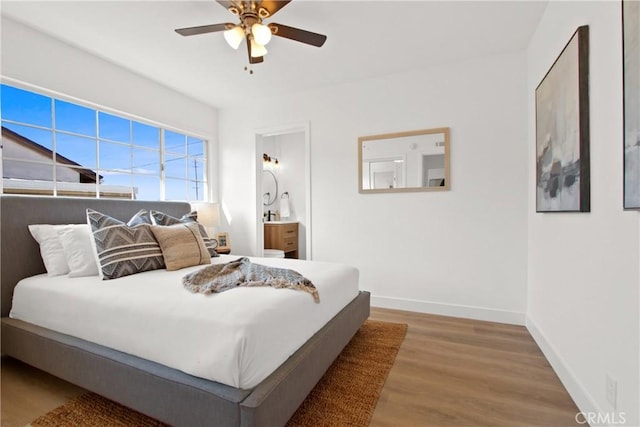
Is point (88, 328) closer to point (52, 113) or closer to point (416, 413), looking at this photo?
point (416, 413)

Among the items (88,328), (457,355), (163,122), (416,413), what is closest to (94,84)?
(163,122)

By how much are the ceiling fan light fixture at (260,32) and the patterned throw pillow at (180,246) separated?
161cm

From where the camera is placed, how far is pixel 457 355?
221 centimetres

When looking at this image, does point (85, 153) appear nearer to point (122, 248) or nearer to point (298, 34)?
point (122, 248)

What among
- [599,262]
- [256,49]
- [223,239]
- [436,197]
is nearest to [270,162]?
[223,239]

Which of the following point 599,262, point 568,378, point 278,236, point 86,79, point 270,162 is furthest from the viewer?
point 270,162

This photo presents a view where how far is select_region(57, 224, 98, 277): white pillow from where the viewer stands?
6.90ft

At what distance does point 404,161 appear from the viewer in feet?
10.6

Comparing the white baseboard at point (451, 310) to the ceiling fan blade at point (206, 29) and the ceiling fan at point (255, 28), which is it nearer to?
the ceiling fan at point (255, 28)

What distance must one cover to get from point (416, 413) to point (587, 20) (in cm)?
Answer: 231

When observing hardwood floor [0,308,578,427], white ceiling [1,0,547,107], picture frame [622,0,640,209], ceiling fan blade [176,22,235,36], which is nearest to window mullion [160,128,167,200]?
white ceiling [1,0,547,107]

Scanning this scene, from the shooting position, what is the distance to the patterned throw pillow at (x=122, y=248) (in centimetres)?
204

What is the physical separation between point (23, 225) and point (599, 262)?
3.68 m

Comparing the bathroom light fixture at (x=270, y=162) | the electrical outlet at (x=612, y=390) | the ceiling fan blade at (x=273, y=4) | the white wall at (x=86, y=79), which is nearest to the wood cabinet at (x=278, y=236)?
the bathroom light fixture at (x=270, y=162)
